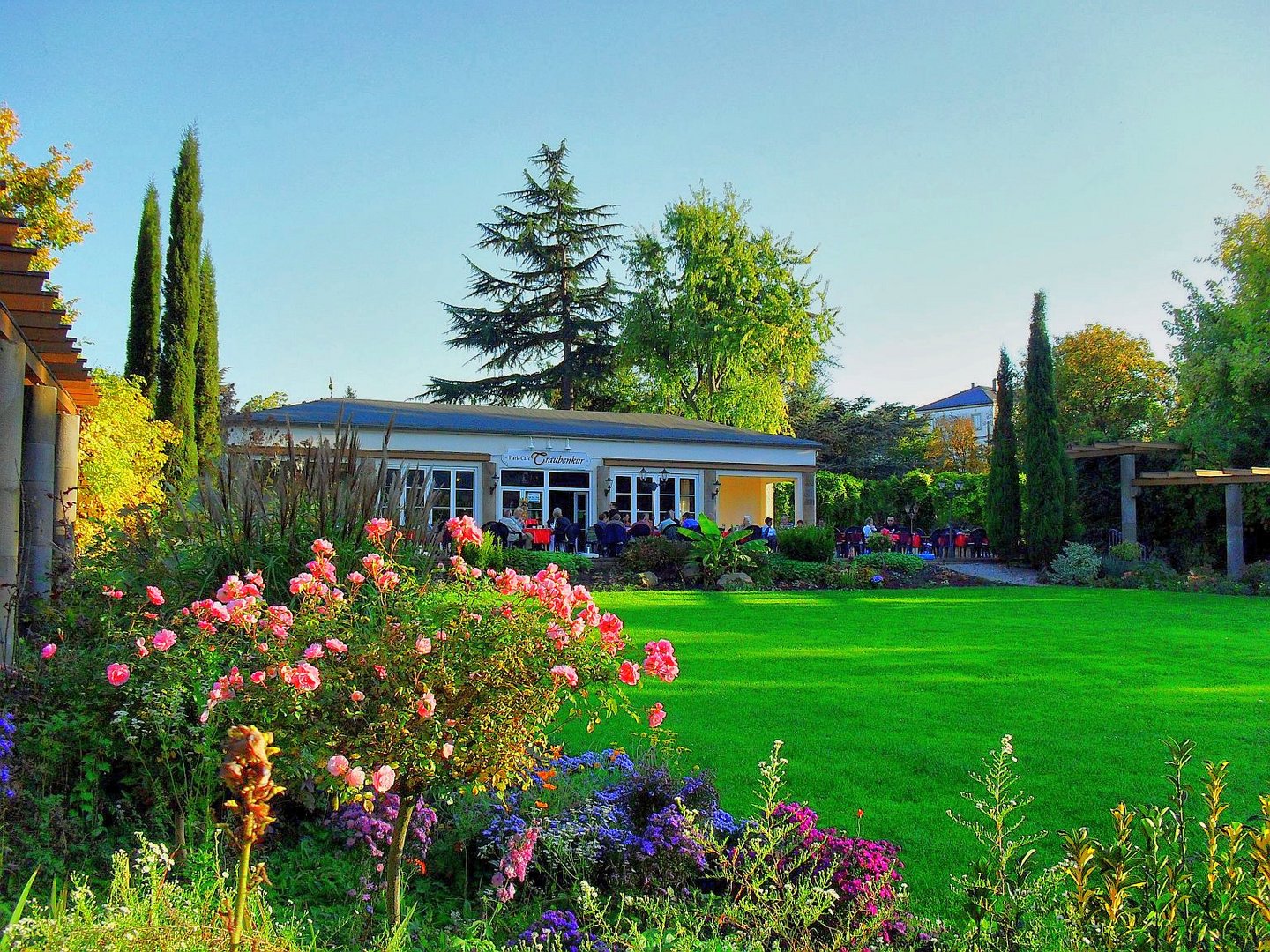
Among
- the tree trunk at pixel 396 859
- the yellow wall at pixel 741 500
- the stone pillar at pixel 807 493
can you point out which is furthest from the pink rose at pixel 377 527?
the yellow wall at pixel 741 500

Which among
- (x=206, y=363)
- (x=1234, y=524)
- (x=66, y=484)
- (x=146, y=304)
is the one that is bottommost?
(x=1234, y=524)

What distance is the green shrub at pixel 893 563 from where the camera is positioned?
19.7 metres

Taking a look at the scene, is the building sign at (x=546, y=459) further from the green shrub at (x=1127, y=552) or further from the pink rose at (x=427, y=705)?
the pink rose at (x=427, y=705)

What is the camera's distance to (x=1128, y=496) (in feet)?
70.9

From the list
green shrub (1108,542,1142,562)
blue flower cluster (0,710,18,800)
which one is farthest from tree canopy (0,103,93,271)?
green shrub (1108,542,1142,562)

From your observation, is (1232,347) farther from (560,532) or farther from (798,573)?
(560,532)

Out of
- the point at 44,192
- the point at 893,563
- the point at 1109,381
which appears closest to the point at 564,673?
the point at 893,563

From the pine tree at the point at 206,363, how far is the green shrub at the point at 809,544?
12493mm

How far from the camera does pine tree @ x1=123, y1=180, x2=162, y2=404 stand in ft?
60.9

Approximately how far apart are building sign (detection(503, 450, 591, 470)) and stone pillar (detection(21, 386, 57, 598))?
1784cm

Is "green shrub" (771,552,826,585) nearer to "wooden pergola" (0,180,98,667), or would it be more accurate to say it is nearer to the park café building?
the park café building

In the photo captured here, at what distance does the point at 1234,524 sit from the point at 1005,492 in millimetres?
5147

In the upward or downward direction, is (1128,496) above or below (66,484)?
above

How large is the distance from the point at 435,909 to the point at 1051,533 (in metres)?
21.5
